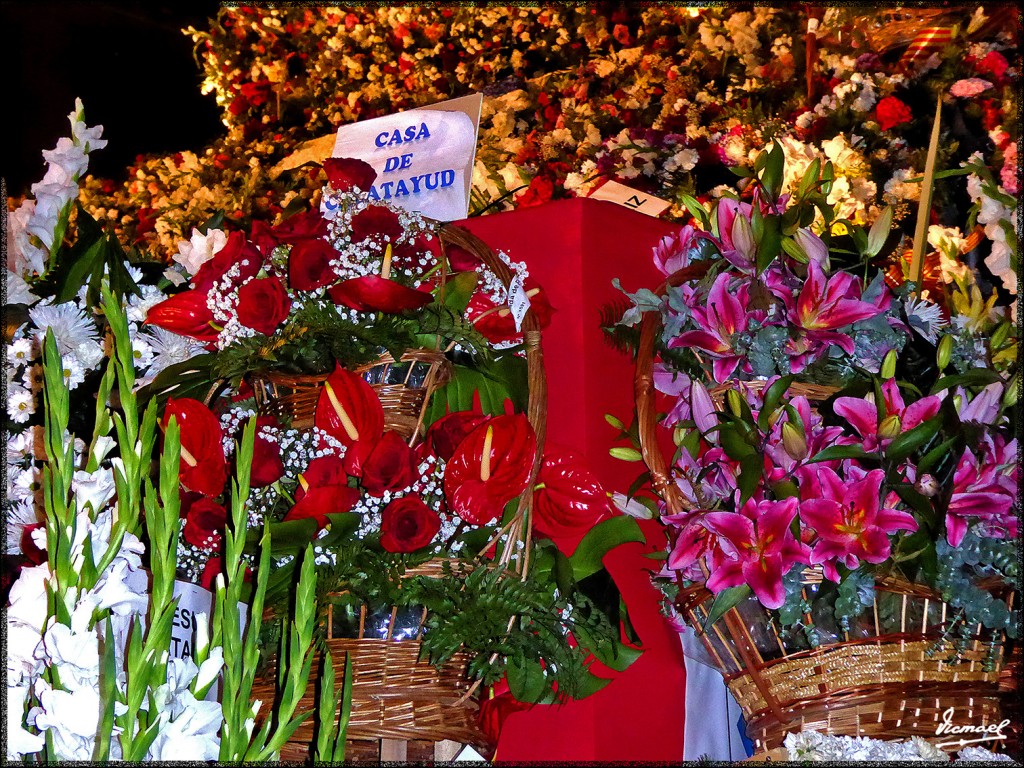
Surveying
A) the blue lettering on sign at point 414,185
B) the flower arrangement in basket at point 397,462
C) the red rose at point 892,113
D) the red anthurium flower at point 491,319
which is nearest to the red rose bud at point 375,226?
the flower arrangement in basket at point 397,462

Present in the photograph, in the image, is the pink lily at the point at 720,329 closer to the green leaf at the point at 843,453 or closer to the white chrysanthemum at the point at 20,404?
the green leaf at the point at 843,453

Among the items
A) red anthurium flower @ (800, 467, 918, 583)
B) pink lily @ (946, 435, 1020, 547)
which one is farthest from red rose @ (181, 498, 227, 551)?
pink lily @ (946, 435, 1020, 547)

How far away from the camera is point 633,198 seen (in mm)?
1474

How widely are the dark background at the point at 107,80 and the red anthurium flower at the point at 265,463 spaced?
2.54 m

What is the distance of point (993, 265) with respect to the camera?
3.84 feet

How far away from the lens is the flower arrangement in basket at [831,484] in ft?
3.21

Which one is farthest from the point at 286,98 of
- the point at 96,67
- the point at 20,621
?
the point at 20,621

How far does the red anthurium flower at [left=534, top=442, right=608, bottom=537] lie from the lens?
1062mm

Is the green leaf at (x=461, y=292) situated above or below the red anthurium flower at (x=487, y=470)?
above

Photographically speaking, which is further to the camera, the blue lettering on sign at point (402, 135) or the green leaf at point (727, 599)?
the blue lettering on sign at point (402, 135)

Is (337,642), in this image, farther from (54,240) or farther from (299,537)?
(54,240)

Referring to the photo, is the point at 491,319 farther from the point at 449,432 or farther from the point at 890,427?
the point at 890,427

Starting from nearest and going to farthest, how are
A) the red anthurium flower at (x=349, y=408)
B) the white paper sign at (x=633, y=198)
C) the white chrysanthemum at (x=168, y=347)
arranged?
the red anthurium flower at (x=349, y=408) → the white chrysanthemum at (x=168, y=347) → the white paper sign at (x=633, y=198)

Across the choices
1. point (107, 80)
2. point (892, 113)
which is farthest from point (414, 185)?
point (107, 80)
